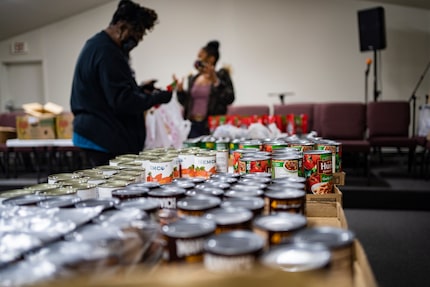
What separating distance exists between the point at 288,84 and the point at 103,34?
17.7 feet

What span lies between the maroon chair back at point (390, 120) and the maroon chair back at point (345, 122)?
0.13m

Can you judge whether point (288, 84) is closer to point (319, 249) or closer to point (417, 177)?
point (417, 177)

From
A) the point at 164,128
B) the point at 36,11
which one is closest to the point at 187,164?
→ the point at 164,128

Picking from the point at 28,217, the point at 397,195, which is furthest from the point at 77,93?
the point at 397,195

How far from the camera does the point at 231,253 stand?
604 mm

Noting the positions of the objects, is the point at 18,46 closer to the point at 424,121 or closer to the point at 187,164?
the point at 424,121

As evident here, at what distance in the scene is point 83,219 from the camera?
83cm

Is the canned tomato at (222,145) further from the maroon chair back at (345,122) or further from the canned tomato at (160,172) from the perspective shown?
the maroon chair back at (345,122)

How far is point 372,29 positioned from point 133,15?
502 centimetres

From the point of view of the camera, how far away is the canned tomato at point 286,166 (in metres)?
1.28

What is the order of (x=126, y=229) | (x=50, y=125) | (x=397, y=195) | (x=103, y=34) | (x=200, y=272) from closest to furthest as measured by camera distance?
(x=200, y=272)
(x=126, y=229)
(x=103, y=34)
(x=397, y=195)
(x=50, y=125)

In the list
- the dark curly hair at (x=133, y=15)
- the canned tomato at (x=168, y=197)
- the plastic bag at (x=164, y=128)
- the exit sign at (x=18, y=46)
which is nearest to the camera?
the canned tomato at (x=168, y=197)

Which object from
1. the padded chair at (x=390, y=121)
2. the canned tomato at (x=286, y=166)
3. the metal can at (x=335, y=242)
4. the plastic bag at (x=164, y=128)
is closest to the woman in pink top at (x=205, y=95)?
the plastic bag at (x=164, y=128)

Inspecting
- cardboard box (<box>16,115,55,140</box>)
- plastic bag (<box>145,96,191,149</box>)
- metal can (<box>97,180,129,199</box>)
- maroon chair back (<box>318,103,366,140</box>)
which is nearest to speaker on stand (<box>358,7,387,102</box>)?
maroon chair back (<box>318,103,366,140</box>)
